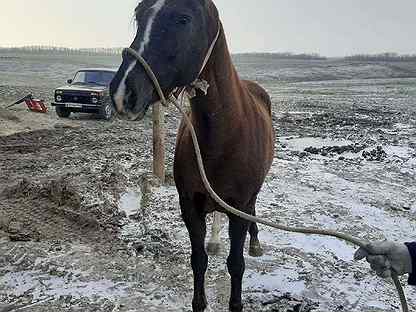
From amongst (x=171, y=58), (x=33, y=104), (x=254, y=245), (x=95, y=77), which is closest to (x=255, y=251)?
(x=254, y=245)

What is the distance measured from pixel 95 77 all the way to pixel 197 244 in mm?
12593

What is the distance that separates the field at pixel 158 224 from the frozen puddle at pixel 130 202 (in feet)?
0.09

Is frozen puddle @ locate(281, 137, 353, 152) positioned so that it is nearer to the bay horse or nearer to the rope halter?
the bay horse

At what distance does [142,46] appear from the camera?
7.93ft

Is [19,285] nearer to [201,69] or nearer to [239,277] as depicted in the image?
[239,277]

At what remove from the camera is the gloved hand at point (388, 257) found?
2.31 meters

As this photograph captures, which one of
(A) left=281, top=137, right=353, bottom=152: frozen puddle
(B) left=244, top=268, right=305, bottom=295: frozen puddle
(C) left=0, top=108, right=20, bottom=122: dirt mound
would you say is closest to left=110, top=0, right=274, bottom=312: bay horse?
(B) left=244, top=268, right=305, bottom=295: frozen puddle

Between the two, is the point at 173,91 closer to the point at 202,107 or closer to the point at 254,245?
the point at 202,107

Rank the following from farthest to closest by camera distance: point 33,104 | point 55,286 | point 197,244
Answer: point 33,104
point 55,286
point 197,244

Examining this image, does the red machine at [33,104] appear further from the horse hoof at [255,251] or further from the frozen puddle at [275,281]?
the frozen puddle at [275,281]

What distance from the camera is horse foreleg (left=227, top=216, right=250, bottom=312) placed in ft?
11.3

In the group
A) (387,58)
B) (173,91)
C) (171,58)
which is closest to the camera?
(171,58)

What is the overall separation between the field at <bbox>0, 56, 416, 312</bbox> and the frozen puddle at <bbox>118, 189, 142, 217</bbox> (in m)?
0.03

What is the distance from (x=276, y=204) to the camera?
20.6ft
